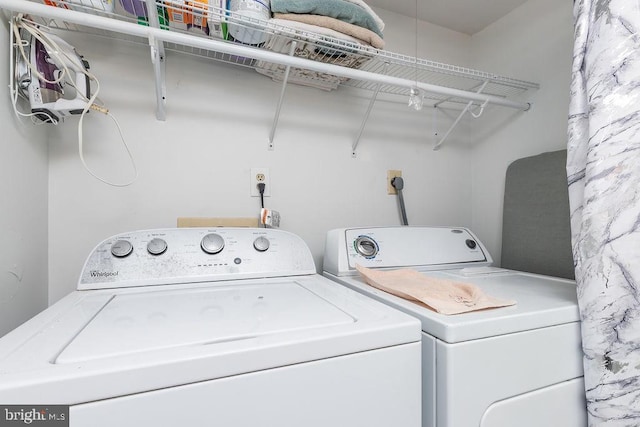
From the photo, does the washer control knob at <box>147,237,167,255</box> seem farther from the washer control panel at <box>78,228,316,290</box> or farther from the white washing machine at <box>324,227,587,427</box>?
the white washing machine at <box>324,227,587,427</box>

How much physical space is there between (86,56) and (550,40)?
6.45ft

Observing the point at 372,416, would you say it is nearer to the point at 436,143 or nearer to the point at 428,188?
the point at 428,188

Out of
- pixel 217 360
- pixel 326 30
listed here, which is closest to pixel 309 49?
pixel 326 30

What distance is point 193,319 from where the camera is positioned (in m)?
0.65

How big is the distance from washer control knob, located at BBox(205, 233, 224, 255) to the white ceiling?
4.54ft

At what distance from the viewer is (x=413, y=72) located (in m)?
1.52

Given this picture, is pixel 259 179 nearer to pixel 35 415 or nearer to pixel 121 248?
pixel 121 248

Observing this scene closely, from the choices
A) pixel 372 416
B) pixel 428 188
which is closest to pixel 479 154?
pixel 428 188

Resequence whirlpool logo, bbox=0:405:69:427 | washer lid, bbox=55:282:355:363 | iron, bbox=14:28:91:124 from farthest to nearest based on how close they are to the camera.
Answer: iron, bbox=14:28:91:124
washer lid, bbox=55:282:355:363
whirlpool logo, bbox=0:405:69:427

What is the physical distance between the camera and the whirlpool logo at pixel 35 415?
392mm

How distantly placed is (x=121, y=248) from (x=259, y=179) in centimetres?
61

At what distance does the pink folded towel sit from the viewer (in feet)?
2.41

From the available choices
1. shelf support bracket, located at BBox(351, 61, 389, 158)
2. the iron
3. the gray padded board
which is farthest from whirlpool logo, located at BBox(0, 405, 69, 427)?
the gray padded board

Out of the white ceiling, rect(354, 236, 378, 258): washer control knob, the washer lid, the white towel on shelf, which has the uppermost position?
the white ceiling
